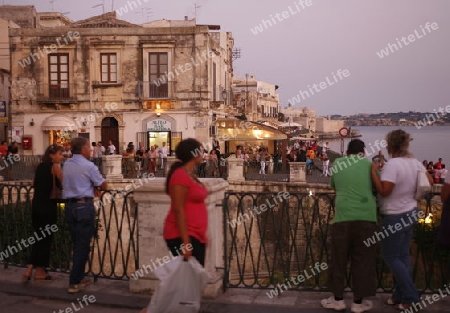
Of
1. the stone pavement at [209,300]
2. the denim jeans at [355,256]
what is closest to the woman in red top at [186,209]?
the stone pavement at [209,300]

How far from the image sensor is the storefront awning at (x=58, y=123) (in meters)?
28.0

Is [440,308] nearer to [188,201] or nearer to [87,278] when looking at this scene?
[188,201]

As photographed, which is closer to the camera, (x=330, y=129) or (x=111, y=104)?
(x=111, y=104)

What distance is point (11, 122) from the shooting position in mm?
28906

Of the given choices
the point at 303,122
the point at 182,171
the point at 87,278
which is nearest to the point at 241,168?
the point at 87,278

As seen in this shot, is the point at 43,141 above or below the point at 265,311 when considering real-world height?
above

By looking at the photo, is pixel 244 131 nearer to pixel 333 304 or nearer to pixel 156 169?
pixel 156 169

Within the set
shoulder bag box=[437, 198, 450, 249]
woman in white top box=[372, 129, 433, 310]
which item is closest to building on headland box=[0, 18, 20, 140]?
woman in white top box=[372, 129, 433, 310]

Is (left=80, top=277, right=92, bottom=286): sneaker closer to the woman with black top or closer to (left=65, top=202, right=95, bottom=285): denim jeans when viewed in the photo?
(left=65, top=202, right=95, bottom=285): denim jeans

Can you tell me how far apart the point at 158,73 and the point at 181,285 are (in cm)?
2377

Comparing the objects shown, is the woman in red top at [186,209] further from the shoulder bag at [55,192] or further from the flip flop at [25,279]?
the flip flop at [25,279]

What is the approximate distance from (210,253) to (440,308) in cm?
245

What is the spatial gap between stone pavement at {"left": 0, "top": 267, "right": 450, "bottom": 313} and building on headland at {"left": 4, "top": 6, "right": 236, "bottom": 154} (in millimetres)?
21373

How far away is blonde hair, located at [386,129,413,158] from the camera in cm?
564
